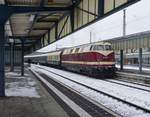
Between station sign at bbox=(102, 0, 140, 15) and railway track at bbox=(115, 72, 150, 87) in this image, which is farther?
railway track at bbox=(115, 72, 150, 87)

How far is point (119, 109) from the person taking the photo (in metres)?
14.0

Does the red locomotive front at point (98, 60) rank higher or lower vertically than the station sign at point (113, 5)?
lower

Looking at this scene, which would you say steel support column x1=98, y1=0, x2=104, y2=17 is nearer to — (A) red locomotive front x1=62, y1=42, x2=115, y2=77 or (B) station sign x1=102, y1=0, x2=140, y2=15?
(B) station sign x1=102, y1=0, x2=140, y2=15

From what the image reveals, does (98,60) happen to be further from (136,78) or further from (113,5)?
(113,5)

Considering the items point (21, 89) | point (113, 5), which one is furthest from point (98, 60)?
point (113, 5)

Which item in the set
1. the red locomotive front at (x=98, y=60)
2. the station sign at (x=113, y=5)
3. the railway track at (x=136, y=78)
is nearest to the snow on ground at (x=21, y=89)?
the station sign at (x=113, y=5)

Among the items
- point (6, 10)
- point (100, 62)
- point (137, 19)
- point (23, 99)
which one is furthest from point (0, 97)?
point (137, 19)

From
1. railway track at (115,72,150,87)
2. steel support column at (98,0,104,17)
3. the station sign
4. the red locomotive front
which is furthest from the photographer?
the red locomotive front

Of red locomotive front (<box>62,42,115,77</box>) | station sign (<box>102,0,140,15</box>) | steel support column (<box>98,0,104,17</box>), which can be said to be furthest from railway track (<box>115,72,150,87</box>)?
station sign (<box>102,0,140,15</box>)

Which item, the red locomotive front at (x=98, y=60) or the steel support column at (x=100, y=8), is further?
the red locomotive front at (x=98, y=60)

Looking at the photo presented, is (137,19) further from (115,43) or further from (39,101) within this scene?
(39,101)

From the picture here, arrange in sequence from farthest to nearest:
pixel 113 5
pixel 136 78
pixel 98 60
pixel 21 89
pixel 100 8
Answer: pixel 98 60 → pixel 136 78 → pixel 21 89 → pixel 100 8 → pixel 113 5

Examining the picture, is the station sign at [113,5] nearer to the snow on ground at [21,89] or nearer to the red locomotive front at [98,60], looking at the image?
the snow on ground at [21,89]

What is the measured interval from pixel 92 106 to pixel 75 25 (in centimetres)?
843
